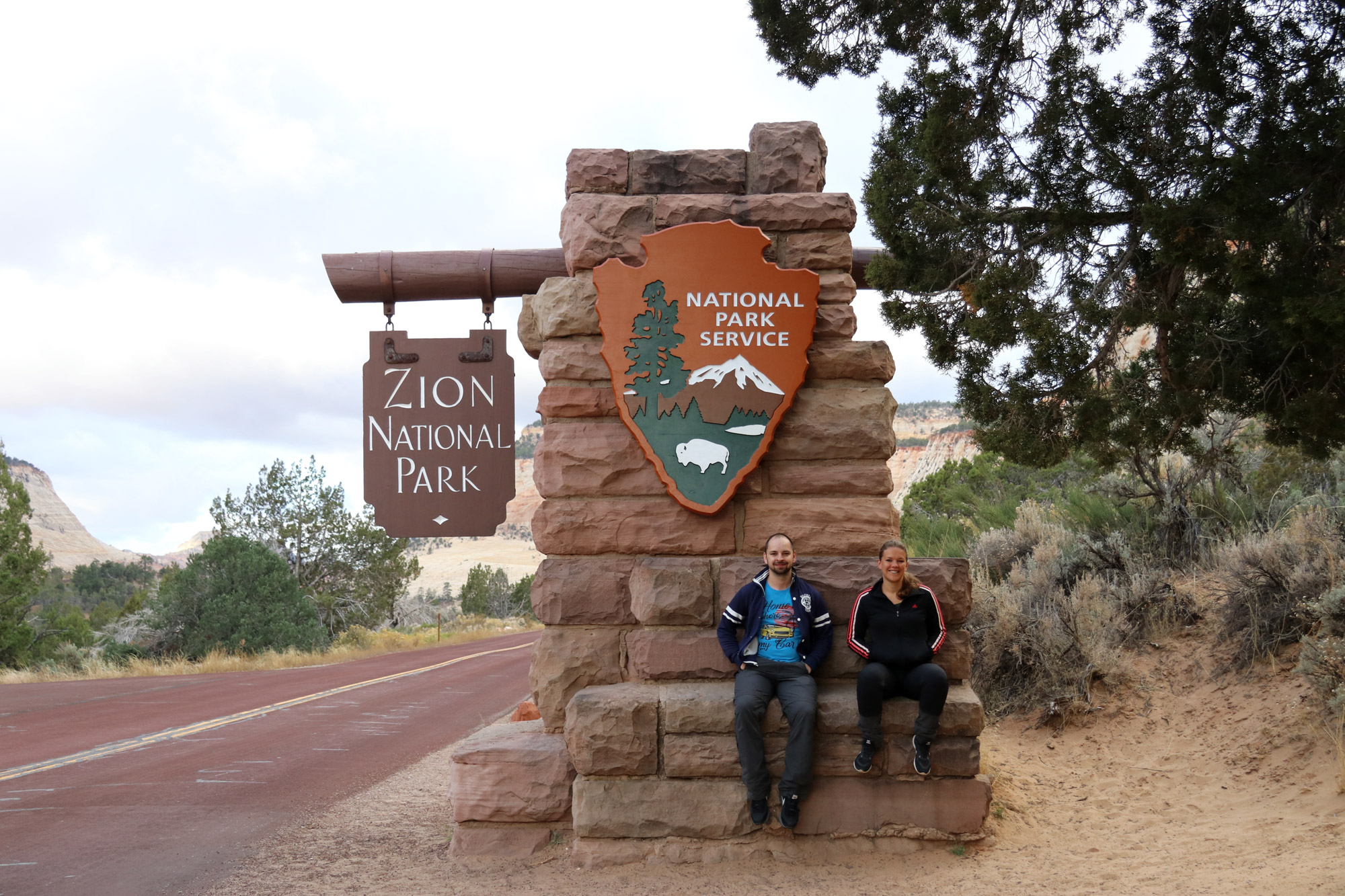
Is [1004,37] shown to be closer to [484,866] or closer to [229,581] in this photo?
[484,866]

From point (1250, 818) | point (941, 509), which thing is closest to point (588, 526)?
point (1250, 818)

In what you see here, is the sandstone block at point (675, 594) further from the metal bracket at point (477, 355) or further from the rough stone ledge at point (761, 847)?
the metal bracket at point (477, 355)

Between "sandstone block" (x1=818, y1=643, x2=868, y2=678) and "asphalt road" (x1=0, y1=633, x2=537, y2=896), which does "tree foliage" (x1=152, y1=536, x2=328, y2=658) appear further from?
"sandstone block" (x1=818, y1=643, x2=868, y2=678)

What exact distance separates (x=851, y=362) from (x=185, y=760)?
6.60m

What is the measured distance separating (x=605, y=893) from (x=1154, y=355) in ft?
19.3

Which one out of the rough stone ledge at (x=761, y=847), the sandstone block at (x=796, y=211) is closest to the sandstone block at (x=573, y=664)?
the rough stone ledge at (x=761, y=847)

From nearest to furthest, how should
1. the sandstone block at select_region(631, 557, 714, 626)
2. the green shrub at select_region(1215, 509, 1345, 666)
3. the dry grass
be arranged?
the sandstone block at select_region(631, 557, 714, 626), the green shrub at select_region(1215, 509, 1345, 666), the dry grass

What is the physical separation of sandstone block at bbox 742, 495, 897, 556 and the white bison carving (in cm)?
28

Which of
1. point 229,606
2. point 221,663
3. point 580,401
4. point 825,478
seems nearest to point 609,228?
point 580,401

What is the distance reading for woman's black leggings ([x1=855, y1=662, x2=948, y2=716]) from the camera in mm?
4398

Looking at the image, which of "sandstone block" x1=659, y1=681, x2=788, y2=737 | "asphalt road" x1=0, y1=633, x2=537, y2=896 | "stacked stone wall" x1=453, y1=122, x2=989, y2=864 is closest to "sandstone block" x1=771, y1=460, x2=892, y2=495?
"stacked stone wall" x1=453, y1=122, x2=989, y2=864

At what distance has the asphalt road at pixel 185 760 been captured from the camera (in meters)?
5.02

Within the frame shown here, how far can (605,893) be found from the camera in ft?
13.7

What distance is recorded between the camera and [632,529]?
16.0 feet
